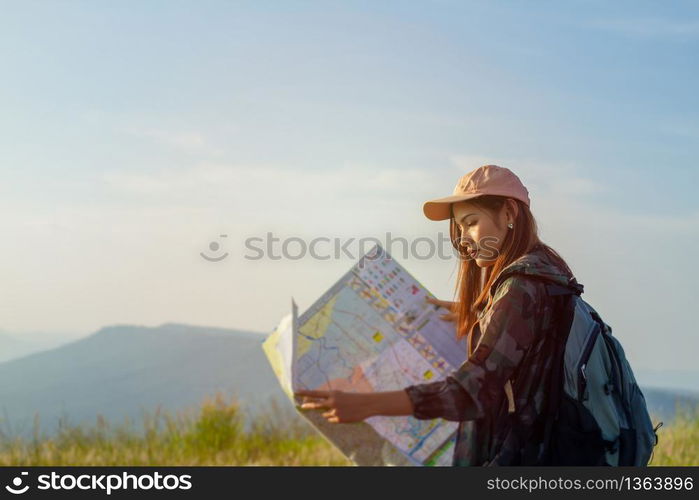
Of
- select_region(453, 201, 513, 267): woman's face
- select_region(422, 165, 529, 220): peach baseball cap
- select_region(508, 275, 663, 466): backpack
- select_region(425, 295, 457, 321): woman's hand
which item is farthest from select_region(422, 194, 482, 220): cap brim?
select_region(425, 295, 457, 321): woman's hand

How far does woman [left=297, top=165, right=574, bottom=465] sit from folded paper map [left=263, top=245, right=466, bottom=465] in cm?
79

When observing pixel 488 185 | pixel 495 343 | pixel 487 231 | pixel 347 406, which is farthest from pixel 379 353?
pixel 347 406

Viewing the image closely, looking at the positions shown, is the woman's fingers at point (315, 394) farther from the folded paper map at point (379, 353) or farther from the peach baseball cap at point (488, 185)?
the folded paper map at point (379, 353)

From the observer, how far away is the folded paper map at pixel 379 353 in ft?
14.1

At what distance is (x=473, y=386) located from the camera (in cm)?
294

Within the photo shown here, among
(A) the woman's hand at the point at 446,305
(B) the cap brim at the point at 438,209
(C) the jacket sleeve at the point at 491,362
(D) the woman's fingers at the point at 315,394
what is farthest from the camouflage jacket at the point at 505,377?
(A) the woman's hand at the point at 446,305

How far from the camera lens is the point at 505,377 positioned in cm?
299

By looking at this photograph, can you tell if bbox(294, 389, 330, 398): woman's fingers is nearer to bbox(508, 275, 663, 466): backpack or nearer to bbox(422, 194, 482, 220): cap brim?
bbox(508, 275, 663, 466): backpack

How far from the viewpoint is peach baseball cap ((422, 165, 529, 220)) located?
3344mm

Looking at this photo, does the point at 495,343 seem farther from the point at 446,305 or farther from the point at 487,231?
the point at 446,305

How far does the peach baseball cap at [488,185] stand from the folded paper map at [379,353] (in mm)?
1127

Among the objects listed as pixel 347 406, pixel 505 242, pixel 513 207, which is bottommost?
pixel 347 406

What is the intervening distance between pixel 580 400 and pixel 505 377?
1.14 feet
